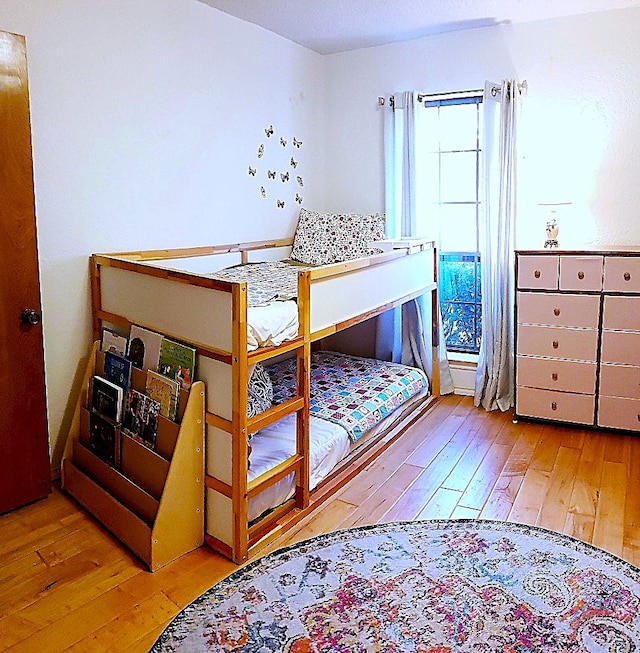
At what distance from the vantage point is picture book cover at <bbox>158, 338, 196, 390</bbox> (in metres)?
2.44

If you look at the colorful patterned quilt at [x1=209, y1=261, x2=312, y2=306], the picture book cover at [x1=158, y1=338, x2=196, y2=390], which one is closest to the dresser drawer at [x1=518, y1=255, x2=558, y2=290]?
the colorful patterned quilt at [x1=209, y1=261, x2=312, y2=306]

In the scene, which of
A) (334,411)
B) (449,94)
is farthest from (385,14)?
(334,411)

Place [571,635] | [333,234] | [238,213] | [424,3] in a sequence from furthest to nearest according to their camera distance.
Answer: [333,234] → [238,213] → [424,3] → [571,635]

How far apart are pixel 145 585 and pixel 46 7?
7.68 feet

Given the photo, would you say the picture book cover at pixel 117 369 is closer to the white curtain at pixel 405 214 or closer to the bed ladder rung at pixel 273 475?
the bed ladder rung at pixel 273 475

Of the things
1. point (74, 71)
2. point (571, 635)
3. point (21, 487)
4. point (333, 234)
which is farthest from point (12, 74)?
point (571, 635)

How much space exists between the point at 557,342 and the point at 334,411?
4.52ft

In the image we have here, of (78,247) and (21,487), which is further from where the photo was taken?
(78,247)

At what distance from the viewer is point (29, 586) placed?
2.23 meters

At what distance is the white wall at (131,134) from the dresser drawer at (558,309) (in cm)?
167

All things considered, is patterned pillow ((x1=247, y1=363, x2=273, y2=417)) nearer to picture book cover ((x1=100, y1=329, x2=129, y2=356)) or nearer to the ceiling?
picture book cover ((x1=100, y1=329, x2=129, y2=356))

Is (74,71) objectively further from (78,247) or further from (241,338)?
(241,338)

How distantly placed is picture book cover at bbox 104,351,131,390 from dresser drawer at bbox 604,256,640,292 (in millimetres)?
2519

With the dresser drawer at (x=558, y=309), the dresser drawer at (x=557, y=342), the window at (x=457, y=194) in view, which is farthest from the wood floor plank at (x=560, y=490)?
the window at (x=457, y=194)
